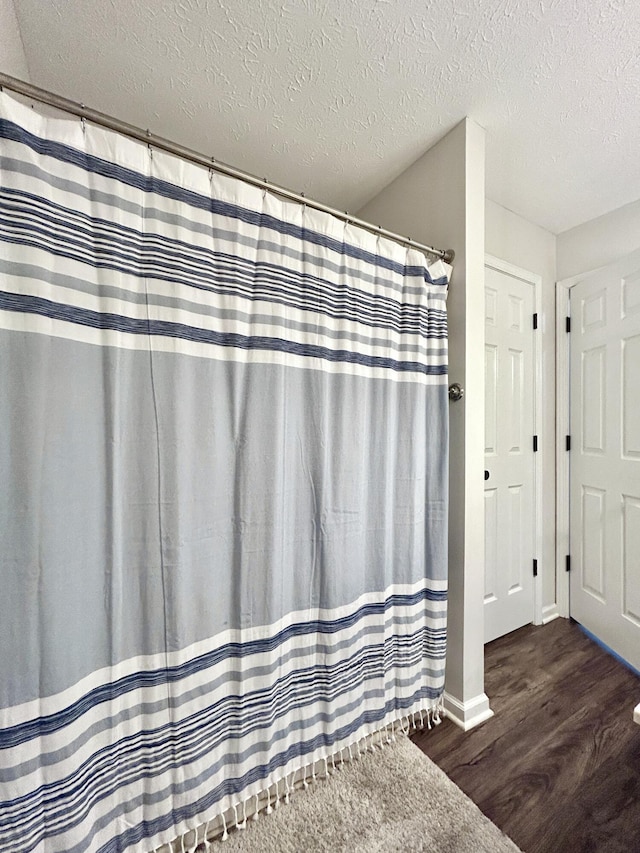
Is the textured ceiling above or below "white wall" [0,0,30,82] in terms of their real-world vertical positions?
above

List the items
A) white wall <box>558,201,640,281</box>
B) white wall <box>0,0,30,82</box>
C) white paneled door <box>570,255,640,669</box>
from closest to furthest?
white wall <box>0,0,30,82</box>, white paneled door <box>570,255,640,669</box>, white wall <box>558,201,640,281</box>

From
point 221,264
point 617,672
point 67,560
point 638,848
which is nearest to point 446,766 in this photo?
point 638,848

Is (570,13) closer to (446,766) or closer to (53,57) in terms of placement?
(53,57)

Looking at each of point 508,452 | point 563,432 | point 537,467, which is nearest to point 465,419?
point 508,452

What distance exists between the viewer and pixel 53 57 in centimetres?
127

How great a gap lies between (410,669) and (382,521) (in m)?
0.62

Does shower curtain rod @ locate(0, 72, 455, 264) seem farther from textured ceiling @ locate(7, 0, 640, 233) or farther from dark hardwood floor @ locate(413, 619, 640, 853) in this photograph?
dark hardwood floor @ locate(413, 619, 640, 853)

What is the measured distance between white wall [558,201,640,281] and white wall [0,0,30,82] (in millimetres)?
2808

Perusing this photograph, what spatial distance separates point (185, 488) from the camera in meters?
1.04

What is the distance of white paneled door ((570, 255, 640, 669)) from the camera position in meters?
1.99

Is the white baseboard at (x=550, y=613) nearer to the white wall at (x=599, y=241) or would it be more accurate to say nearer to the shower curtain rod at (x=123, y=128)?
the white wall at (x=599, y=241)

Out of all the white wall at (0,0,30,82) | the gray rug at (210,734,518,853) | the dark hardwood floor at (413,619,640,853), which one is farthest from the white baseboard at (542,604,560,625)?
the white wall at (0,0,30,82)

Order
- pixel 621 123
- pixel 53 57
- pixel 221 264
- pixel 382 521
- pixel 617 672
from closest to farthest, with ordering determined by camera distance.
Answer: pixel 221 264 → pixel 53 57 → pixel 382 521 → pixel 621 123 → pixel 617 672

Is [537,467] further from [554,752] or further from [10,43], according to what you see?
[10,43]
